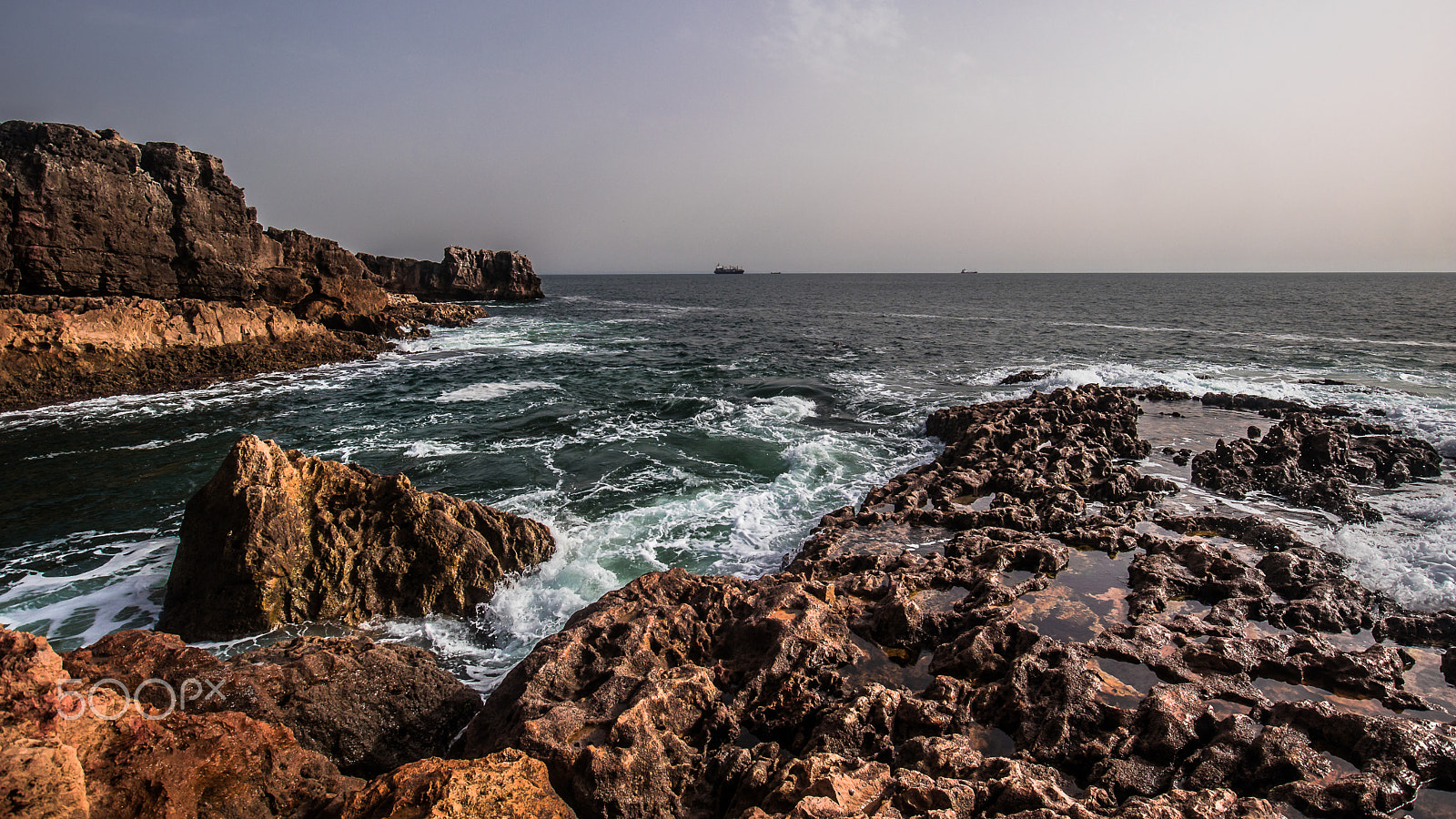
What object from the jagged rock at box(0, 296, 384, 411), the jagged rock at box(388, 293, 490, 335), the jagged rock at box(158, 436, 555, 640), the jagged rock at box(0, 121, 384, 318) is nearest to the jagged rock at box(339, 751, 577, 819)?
the jagged rock at box(158, 436, 555, 640)

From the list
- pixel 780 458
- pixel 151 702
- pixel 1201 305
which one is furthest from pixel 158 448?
pixel 1201 305

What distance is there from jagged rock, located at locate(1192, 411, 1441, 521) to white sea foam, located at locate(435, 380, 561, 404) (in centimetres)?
2086

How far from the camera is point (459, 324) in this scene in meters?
47.0

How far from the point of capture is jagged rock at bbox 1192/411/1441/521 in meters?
11.2

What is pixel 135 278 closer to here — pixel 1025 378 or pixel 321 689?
pixel 321 689

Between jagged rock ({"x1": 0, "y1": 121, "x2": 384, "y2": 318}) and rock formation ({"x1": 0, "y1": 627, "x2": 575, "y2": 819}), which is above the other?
jagged rock ({"x1": 0, "y1": 121, "x2": 384, "y2": 318})

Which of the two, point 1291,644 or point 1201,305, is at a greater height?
point 1201,305

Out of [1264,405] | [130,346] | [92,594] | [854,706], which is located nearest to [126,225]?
[130,346]

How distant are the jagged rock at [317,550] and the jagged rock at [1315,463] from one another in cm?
1389

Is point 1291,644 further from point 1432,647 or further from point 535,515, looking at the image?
point 535,515

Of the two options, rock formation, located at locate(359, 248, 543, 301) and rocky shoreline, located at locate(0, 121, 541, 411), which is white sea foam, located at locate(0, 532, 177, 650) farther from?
rock formation, located at locate(359, 248, 543, 301)

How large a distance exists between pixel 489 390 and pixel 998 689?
21333 millimetres

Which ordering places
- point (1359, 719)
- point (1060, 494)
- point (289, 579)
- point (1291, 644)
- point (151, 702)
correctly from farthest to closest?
point (1060, 494), point (289, 579), point (1291, 644), point (1359, 719), point (151, 702)

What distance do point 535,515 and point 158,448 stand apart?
11.4 m
